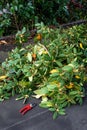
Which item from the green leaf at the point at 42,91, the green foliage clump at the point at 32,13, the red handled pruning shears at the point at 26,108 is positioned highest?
the green foliage clump at the point at 32,13

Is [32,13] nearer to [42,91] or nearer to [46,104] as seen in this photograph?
A: [42,91]

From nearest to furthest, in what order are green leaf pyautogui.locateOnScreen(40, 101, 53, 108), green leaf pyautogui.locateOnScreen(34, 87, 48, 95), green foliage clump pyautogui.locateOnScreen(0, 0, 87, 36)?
green leaf pyautogui.locateOnScreen(40, 101, 53, 108), green leaf pyautogui.locateOnScreen(34, 87, 48, 95), green foliage clump pyautogui.locateOnScreen(0, 0, 87, 36)

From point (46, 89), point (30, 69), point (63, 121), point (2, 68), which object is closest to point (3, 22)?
point (2, 68)

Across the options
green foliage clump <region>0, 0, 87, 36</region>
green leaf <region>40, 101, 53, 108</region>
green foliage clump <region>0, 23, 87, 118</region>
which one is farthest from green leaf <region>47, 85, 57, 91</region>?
green foliage clump <region>0, 0, 87, 36</region>

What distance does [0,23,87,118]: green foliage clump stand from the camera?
3.38 meters

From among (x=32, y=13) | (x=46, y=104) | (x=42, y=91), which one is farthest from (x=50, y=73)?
(x=32, y=13)

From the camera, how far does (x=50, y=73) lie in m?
3.66

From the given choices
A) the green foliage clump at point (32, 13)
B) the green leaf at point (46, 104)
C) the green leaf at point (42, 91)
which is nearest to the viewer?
the green leaf at point (46, 104)

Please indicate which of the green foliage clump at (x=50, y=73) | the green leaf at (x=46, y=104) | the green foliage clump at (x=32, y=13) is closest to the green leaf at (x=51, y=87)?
the green foliage clump at (x=50, y=73)

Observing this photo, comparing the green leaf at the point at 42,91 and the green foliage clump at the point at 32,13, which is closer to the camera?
the green leaf at the point at 42,91

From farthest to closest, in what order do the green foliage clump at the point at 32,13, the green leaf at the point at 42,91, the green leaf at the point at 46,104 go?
the green foliage clump at the point at 32,13
the green leaf at the point at 42,91
the green leaf at the point at 46,104

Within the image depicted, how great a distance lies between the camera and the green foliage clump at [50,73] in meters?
3.38

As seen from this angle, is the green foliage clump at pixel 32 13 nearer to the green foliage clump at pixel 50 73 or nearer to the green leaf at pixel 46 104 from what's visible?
the green foliage clump at pixel 50 73

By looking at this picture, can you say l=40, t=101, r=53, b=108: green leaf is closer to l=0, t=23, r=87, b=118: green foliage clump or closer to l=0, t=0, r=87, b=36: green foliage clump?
l=0, t=23, r=87, b=118: green foliage clump
